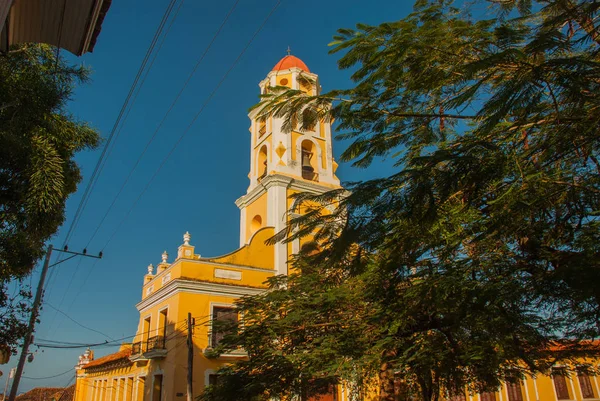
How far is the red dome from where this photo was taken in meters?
24.2

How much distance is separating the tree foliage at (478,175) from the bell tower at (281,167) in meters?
13.7

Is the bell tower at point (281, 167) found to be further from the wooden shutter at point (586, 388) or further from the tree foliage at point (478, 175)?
the wooden shutter at point (586, 388)

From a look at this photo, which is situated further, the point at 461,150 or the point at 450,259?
the point at 450,259

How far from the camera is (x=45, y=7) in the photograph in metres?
4.03

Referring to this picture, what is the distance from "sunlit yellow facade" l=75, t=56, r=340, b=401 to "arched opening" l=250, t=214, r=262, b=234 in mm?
58

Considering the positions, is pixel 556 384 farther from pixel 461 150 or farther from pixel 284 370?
pixel 461 150

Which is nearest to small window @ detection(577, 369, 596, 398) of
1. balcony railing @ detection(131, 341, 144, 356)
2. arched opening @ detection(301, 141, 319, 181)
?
arched opening @ detection(301, 141, 319, 181)

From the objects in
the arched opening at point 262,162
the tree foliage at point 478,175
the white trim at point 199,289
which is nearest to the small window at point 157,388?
the white trim at point 199,289

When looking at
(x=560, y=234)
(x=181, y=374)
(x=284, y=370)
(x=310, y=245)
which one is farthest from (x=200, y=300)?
(x=560, y=234)

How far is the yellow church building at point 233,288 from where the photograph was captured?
16.6 metres

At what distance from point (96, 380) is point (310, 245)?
2691 cm

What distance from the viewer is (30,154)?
7.35m

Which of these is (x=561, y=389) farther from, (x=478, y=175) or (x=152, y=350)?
(x=478, y=175)

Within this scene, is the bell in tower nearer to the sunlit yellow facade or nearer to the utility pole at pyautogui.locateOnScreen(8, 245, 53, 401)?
the sunlit yellow facade
